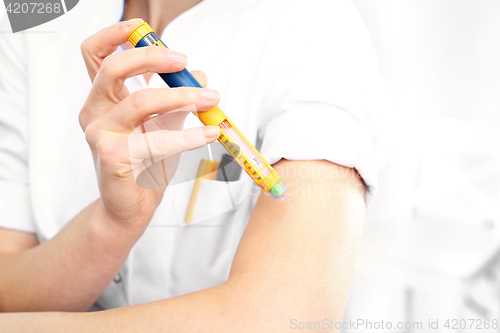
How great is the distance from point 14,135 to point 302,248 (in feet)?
2.32

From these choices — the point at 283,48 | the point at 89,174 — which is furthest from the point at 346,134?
the point at 89,174

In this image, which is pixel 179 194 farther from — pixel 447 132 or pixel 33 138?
pixel 447 132

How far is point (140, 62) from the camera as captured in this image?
1.35 feet

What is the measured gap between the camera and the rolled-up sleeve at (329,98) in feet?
1.64

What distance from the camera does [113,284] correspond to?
0.71 m

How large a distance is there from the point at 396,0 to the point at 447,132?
29 centimetres

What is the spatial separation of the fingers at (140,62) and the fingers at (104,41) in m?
0.06

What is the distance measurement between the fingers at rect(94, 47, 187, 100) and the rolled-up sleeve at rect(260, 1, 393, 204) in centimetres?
19
